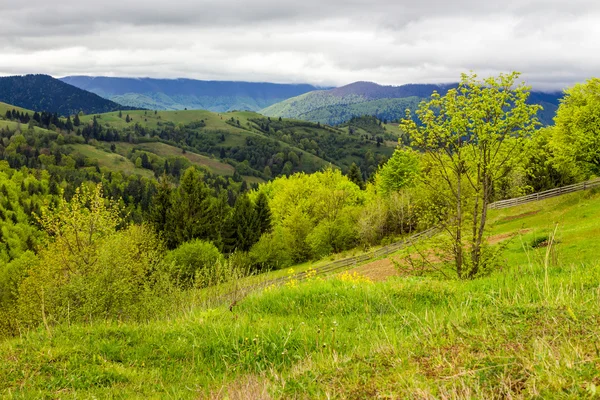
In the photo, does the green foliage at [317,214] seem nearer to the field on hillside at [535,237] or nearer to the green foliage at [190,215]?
the green foliage at [190,215]

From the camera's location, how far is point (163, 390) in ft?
19.6

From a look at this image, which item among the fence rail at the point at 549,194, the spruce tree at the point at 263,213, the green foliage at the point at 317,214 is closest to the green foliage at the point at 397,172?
the green foliage at the point at 317,214

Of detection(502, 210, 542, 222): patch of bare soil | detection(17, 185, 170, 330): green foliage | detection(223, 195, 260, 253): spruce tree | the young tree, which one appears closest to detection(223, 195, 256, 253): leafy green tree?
detection(223, 195, 260, 253): spruce tree

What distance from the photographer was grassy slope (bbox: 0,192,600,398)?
3.98 metres

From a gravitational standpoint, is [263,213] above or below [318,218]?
above

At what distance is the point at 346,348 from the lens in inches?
259

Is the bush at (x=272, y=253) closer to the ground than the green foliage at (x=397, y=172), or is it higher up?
closer to the ground

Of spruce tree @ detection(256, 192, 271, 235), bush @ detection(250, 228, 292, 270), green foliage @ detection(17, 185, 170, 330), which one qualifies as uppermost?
green foliage @ detection(17, 185, 170, 330)

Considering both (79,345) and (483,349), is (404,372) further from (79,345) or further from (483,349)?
(79,345)

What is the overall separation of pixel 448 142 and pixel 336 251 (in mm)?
46833

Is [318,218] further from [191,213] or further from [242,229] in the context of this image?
[191,213]

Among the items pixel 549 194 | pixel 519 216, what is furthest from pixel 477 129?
pixel 549 194

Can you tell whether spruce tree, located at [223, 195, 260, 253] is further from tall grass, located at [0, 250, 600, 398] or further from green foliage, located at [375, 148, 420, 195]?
tall grass, located at [0, 250, 600, 398]

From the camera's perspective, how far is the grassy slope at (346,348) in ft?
13.1
